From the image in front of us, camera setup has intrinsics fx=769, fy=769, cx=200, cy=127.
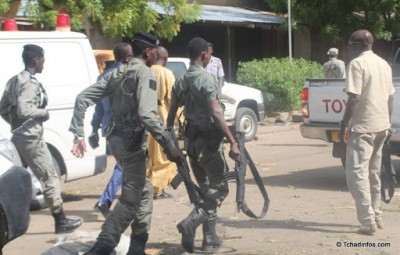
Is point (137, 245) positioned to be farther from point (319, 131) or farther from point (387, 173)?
point (319, 131)

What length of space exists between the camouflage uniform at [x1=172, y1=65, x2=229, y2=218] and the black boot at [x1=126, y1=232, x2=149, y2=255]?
0.64 m

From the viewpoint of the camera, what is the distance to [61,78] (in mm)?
9117

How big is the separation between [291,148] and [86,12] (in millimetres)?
4522

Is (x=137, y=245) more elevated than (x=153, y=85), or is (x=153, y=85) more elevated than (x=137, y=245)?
(x=153, y=85)

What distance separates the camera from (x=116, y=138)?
240 inches

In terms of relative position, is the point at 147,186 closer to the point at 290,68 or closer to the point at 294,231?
the point at 294,231

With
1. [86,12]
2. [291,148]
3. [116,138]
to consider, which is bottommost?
[291,148]

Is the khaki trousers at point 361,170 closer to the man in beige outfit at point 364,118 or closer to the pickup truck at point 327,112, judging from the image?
the man in beige outfit at point 364,118

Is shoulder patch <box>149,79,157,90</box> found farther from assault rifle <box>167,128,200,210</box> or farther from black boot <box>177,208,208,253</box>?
black boot <box>177,208,208,253</box>

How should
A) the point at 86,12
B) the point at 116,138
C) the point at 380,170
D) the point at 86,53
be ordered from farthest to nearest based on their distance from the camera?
1. the point at 86,12
2. the point at 86,53
3. the point at 380,170
4. the point at 116,138

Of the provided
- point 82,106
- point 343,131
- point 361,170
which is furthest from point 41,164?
point 361,170

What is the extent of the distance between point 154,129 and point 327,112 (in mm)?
4506

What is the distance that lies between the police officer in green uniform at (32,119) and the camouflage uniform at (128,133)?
1.25 meters

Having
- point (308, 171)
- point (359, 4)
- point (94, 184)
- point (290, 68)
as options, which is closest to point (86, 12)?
point (94, 184)
